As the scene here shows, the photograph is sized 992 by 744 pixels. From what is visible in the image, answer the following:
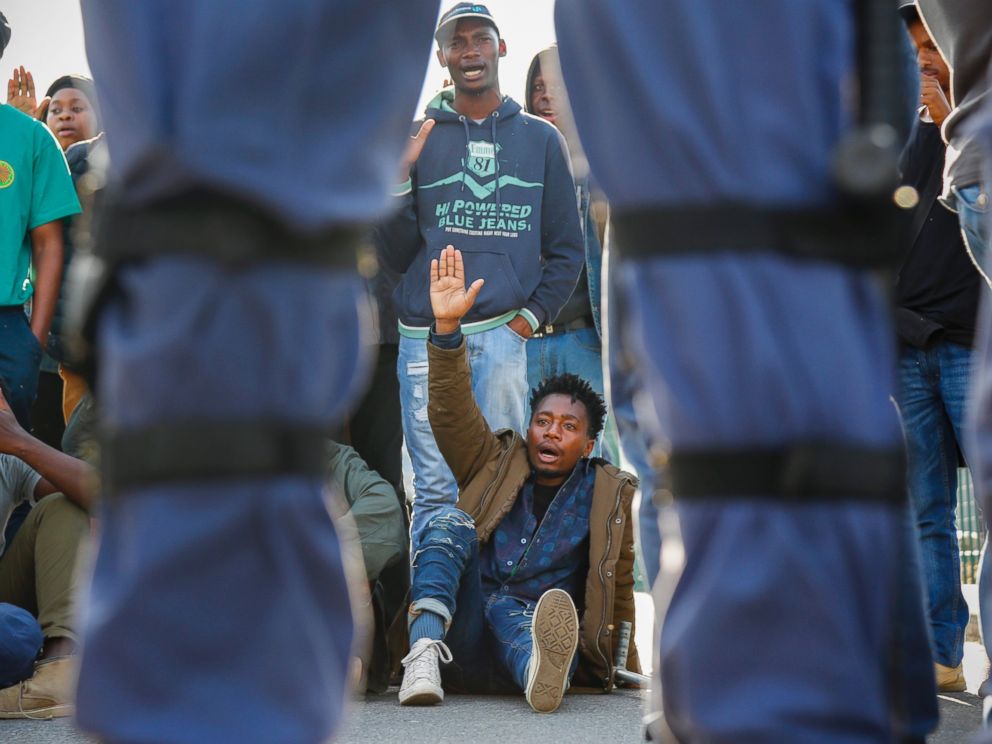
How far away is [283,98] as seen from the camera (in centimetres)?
102

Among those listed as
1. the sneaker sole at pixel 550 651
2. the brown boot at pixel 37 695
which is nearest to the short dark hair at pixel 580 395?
the sneaker sole at pixel 550 651

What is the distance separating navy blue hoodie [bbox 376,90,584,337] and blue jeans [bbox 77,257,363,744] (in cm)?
395

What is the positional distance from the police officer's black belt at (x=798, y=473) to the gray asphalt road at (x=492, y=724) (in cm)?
226

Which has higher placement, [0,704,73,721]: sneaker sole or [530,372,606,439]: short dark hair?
[530,372,606,439]: short dark hair

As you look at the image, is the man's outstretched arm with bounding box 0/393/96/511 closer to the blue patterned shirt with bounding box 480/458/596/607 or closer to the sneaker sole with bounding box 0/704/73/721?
the sneaker sole with bounding box 0/704/73/721

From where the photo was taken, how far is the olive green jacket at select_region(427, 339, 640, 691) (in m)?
4.54

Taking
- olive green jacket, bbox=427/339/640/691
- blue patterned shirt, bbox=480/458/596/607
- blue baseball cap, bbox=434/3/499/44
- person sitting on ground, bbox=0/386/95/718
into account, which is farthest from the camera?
blue baseball cap, bbox=434/3/499/44

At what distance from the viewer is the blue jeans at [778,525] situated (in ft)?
3.29

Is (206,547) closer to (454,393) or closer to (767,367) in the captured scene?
(767,367)

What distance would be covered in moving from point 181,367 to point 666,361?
0.35 metres

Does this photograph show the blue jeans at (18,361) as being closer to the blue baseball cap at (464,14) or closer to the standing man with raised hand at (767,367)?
the blue baseball cap at (464,14)

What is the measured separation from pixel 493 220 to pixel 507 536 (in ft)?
3.88

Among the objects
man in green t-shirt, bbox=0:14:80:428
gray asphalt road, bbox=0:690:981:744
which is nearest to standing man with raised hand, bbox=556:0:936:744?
gray asphalt road, bbox=0:690:981:744

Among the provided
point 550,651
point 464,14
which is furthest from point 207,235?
point 464,14
